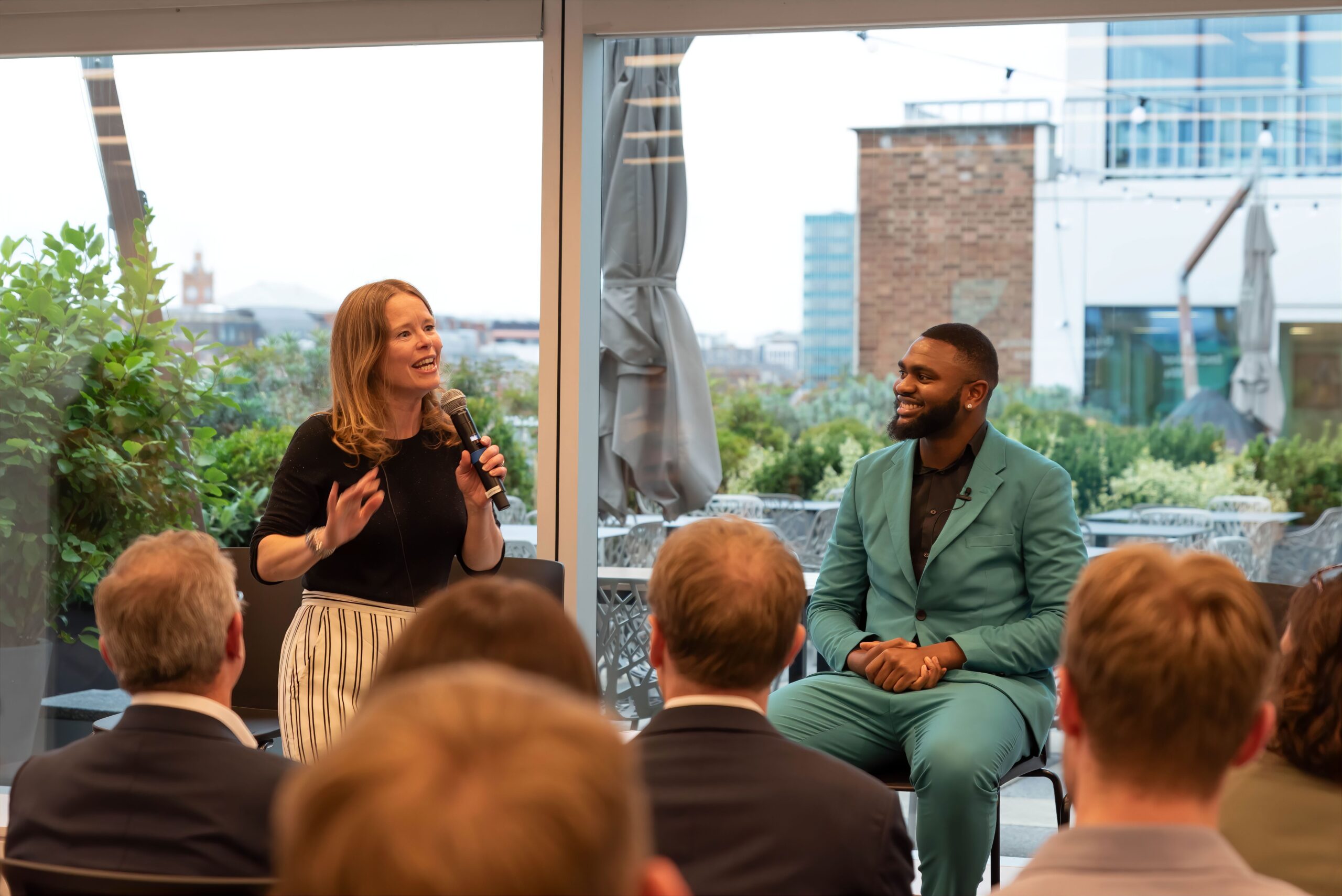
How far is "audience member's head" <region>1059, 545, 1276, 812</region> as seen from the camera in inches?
49.6

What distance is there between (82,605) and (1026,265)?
379 centimetres

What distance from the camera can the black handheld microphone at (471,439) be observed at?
9.29ft

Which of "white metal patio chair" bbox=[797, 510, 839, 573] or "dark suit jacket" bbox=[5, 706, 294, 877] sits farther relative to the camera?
"white metal patio chair" bbox=[797, 510, 839, 573]

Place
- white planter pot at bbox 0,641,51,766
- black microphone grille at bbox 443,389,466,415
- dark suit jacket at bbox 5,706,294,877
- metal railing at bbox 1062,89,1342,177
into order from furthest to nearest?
white planter pot at bbox 0,641,51,766 → metal railing at bbox 1062,89,1342,177 → black microphone grille at bbox 443,389,466,415 → dark suit jacket at bbox 5,706,294,877

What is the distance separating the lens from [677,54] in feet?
14.0

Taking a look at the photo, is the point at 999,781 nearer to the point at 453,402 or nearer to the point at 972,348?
the point at 972,348

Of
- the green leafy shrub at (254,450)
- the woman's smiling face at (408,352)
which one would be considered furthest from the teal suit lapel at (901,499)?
the green leafy shrub at (254,450)

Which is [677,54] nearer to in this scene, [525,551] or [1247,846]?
[525,551]

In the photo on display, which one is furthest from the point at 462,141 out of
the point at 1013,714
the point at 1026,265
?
the point at 1013,714

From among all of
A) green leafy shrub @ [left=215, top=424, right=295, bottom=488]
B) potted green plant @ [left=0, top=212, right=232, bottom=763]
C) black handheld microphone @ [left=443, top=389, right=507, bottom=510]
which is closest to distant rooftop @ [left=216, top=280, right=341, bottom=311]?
potted green plant @ [left=0, top=212, right=232, bottom=763]

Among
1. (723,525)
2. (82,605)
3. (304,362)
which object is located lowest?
(82,605)

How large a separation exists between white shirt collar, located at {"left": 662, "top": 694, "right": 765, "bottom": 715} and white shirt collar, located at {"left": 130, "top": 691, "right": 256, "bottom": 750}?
630 mm

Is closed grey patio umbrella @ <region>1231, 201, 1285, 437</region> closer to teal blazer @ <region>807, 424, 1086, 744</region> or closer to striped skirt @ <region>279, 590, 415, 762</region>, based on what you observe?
teal blazer @ <region>807, 424, 1086, 744</region>

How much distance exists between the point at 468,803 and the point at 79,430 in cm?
437
